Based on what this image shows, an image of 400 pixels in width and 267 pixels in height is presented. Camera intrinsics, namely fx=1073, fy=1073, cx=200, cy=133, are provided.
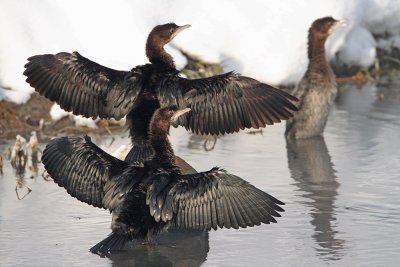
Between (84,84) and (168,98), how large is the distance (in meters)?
0.80

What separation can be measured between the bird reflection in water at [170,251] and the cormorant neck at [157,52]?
168 cm

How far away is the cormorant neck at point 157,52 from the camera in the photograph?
9.10 m

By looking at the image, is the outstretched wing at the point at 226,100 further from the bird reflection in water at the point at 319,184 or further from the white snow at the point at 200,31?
the white snow at the point at 200,31

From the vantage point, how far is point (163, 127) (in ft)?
25.0

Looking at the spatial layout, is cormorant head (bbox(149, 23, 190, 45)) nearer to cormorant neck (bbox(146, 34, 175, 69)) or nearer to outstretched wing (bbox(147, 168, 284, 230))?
cormorant neck (bbox(146, 34, 175, 69))

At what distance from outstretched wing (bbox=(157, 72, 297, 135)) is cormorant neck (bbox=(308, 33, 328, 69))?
3.95 m

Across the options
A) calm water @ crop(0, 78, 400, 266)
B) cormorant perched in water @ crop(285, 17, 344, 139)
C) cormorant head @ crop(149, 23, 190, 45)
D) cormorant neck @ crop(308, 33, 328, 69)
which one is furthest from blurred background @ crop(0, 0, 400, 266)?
cormorant head @ crop(149, 23, 190, 45)

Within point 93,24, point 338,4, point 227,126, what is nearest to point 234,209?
point 227,126

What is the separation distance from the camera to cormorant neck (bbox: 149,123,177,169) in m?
7.55

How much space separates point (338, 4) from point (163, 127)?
7.84 meters

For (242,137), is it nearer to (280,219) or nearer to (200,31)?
(200,31)

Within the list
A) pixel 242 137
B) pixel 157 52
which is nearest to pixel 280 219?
pixel 157 52

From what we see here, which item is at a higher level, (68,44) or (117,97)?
(68,44)

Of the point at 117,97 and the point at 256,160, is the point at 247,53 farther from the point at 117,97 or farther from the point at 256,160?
the point at 117,97
